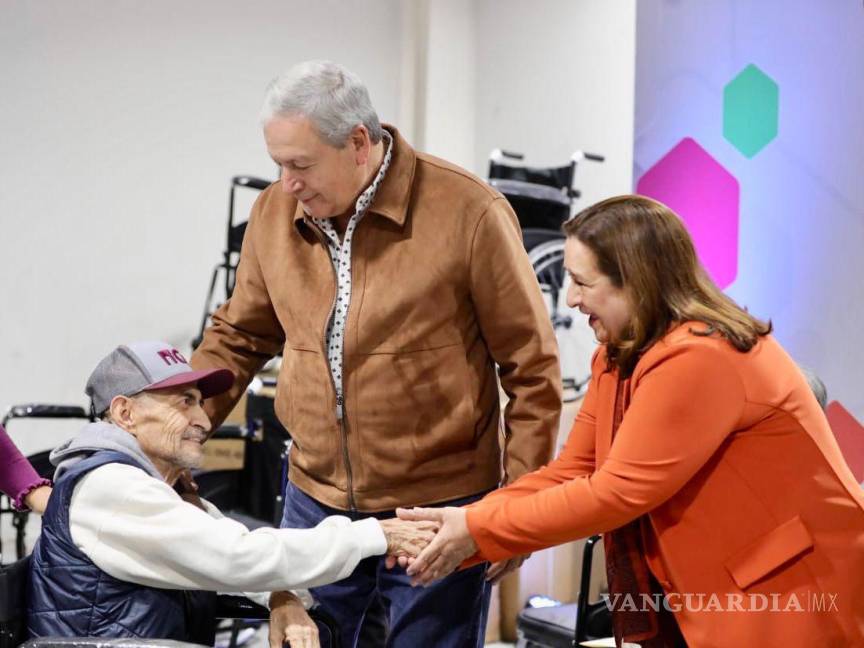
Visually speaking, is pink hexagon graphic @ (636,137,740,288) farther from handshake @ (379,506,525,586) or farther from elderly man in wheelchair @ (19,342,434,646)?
elderly man in wheelchair @ (19,342,434,646)

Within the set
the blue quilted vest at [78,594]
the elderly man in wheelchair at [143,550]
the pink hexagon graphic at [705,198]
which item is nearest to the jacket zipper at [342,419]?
the elderly man in wheelchair at [143,550]

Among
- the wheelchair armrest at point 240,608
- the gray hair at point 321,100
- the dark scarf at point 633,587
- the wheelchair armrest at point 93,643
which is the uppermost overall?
the gray hair at point 321,100

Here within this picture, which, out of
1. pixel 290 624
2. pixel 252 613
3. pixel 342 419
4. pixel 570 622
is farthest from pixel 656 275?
pixel 570 622

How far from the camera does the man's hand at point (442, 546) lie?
2.07m

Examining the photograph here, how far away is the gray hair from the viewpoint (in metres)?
2.12

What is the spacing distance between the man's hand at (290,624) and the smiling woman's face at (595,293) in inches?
31.8


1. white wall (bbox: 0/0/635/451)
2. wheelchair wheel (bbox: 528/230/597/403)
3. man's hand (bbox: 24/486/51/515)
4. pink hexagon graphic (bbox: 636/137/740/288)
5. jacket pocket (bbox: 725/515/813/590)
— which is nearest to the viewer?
jacket pocket (bbox: 725/515/813/590)

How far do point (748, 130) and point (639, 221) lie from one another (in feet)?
7.20

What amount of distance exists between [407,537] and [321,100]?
33.7 inches

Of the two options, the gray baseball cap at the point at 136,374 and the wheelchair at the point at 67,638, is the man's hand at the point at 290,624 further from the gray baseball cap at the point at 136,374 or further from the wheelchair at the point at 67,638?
the gray baseball cap at the point at 136,374

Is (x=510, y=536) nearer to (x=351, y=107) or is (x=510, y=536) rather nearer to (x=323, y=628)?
(x=323, y=628)

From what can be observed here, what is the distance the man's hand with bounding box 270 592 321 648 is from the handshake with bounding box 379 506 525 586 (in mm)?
199

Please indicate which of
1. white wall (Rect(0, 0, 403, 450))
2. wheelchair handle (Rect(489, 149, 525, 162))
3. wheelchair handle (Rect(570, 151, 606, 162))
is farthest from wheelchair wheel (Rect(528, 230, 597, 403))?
white wall (Rect(0, 0, 403, 450))

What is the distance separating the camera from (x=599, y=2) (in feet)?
17.8
